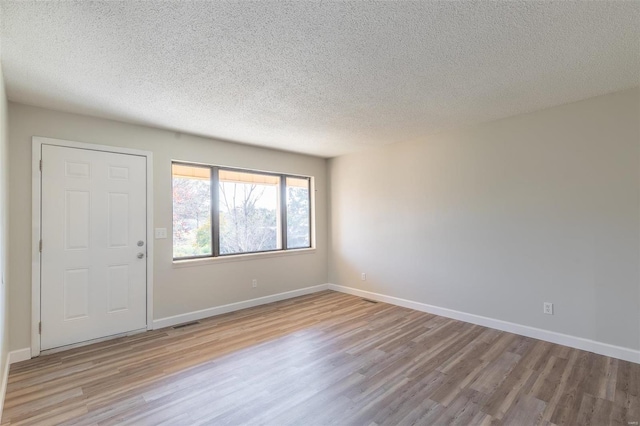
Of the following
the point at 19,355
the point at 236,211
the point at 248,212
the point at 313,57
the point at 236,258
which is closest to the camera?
the point at 313,57

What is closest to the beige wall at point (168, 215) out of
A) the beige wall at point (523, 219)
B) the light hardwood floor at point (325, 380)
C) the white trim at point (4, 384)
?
the white trim at point (4, 384)

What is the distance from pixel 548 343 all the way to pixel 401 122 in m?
2.80

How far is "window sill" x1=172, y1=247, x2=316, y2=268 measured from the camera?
12.6ft

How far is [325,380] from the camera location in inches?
94.7

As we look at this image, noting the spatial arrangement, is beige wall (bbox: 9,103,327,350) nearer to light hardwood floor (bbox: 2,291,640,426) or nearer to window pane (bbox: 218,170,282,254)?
window pane (bbox: 218,170,282,254)

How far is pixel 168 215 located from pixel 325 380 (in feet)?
8.77

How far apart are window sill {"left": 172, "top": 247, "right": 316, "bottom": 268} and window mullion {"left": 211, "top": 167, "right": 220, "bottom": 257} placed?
13 cm

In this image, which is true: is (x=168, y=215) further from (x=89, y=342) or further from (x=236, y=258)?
(x=89, y=342)

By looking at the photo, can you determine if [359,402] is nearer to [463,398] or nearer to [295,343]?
[463,398]

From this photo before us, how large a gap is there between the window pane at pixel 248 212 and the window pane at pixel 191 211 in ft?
0.68

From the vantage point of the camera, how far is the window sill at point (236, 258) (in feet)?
12.6

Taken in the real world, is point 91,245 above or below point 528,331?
above

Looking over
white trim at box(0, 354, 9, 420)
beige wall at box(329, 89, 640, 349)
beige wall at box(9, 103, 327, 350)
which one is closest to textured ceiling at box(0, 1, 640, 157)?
beige wall at box(9, 103, 327, 350)

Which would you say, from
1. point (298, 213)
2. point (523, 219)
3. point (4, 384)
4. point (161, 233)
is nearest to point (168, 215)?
point (161, 233)
